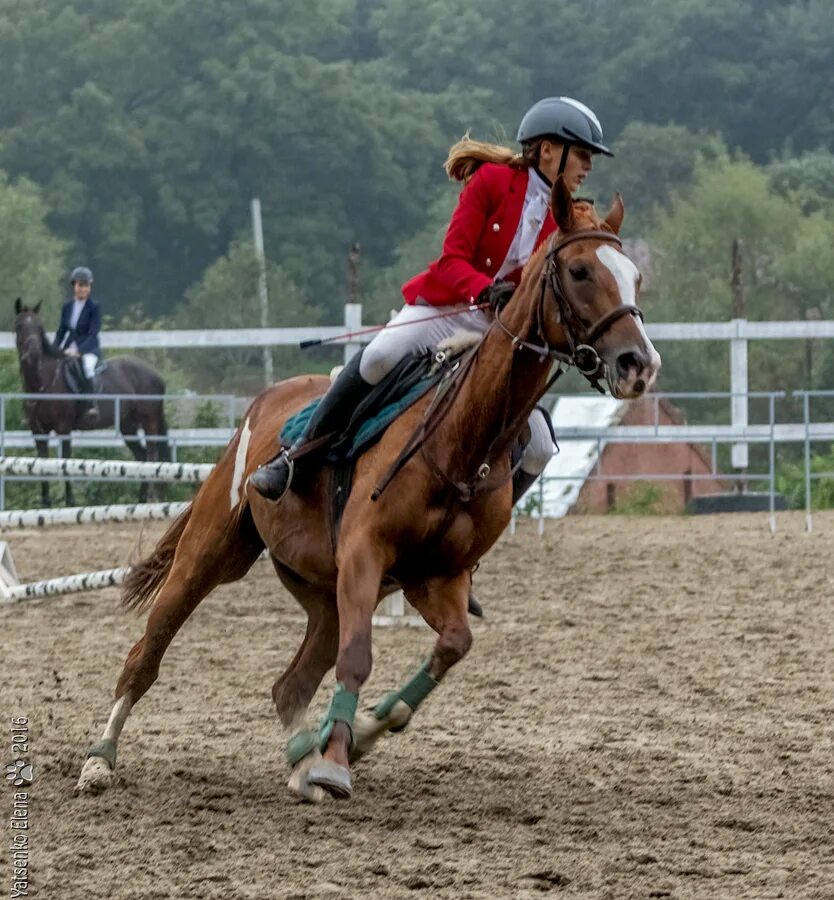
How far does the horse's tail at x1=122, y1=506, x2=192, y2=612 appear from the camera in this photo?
670 centimetres

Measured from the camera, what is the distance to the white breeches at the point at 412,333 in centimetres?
595

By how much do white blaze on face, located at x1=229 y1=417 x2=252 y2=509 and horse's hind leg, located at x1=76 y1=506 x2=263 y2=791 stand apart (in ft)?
0.28

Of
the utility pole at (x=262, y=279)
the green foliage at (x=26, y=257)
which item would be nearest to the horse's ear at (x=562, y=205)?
the utility pole at (x=262, y=279)

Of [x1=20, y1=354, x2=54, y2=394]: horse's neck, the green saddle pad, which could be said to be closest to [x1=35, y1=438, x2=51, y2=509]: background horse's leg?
[x1=20, y1=354, x2=54, y2=394]: horse's neck

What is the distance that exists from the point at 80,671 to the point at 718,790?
3629 mm

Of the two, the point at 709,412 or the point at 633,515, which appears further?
the point at 709,412

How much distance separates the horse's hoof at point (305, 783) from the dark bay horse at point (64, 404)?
11.7 metres

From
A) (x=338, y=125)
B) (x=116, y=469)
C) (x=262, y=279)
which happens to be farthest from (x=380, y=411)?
(x=338, y=125)

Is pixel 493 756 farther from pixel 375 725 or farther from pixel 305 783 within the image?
pixel 305 783

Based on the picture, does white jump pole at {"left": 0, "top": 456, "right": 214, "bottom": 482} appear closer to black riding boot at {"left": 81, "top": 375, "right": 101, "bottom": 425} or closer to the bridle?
the bridle

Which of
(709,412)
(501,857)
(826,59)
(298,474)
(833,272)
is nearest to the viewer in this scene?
(501,857)

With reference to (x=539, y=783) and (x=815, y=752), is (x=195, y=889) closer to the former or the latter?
(x=539, y=783)

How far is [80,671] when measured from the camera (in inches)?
328

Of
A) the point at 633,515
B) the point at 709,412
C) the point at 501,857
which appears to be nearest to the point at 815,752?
the point at 501,857
